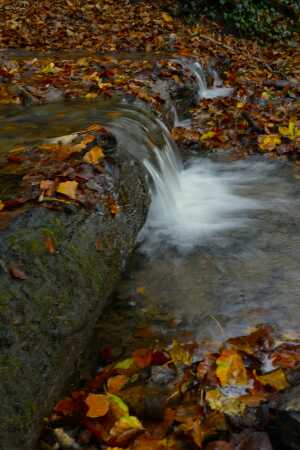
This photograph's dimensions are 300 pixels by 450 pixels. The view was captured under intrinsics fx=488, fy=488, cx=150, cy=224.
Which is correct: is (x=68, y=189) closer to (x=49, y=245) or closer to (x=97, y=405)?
(x=49, y=245)

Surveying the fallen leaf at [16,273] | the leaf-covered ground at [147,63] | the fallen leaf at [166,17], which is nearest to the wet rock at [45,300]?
the fallen leaf at [16,273]

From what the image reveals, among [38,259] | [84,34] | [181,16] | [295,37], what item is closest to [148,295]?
[38,259]

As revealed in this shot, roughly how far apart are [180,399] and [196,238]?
1.97 meters

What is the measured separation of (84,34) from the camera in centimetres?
1034

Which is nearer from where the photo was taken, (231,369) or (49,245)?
(49,245)

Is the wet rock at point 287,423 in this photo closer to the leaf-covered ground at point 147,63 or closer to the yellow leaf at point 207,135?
the leaf-covered ground at point 147,63

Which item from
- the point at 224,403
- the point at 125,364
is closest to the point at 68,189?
the point at 125,364

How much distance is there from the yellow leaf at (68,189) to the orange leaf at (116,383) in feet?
3.25

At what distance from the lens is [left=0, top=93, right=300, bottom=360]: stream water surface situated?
9.93 ft

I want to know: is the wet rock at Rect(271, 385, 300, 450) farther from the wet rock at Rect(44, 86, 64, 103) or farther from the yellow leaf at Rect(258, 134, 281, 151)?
the yellow leaf at Rect(258, 134, 281, 151)

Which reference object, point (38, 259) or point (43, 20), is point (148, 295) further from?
point (43, 20)

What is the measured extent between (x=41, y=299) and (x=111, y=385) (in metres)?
0.66

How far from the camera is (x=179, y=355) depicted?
2.68 m

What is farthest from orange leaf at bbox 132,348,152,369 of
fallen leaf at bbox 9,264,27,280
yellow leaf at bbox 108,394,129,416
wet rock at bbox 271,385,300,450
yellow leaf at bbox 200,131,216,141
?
yellow leaf at bbox 200,131,216,141
